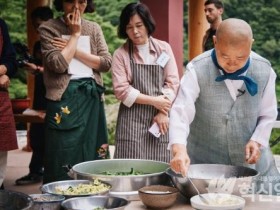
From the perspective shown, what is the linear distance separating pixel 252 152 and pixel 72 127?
1809 millimetres

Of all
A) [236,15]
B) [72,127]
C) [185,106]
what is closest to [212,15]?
[72,127]

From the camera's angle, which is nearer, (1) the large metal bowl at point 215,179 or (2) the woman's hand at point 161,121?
(1) the large metal bowl at point 215,179

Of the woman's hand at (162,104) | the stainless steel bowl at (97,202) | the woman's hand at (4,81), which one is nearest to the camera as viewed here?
the stainless steel bowl at (97,202)

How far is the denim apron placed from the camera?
4.09 metres

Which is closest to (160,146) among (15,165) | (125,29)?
(125,29)

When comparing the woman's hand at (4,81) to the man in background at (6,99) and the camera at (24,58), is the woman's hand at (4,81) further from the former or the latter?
the camera at (24,58)

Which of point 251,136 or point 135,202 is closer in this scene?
point 135,202

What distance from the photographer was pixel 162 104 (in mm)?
4066

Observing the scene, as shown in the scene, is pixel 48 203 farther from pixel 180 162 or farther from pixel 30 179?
pixel 30 179

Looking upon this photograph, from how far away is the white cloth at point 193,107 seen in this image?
2.72 m

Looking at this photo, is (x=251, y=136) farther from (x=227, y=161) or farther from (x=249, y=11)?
(x=249, y=11)

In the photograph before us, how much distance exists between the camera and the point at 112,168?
2.93 metres

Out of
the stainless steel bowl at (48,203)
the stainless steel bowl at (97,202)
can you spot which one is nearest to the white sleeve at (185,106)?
the stainless steel bowl at (97,202)

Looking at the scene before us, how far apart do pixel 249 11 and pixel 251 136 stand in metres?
11.5
